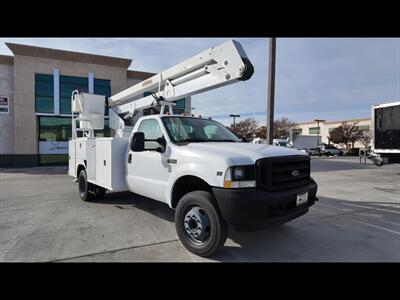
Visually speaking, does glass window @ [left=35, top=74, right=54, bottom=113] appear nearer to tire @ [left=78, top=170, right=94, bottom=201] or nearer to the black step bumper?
tire @ [left=78, top=170, right=94, bottom=201]

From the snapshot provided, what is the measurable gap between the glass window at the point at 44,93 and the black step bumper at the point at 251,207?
19272 millimetres

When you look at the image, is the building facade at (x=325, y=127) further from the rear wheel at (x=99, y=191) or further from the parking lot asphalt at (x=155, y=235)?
the rear wheel at (x=99, y=191)

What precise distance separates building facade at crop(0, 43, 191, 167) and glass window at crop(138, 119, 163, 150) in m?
12.7

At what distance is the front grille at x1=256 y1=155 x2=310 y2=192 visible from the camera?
3357 mm

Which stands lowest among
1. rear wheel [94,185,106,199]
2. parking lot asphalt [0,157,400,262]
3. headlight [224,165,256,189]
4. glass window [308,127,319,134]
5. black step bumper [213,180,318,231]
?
parking lot asphalt [0,157,400,262]

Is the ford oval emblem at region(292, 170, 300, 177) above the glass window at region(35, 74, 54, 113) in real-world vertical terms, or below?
below

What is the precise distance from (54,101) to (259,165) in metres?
19.4

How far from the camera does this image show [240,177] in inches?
130

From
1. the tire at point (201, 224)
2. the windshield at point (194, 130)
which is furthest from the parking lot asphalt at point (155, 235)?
the windshield at point (194, 130)

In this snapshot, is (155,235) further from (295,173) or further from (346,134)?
(346,134)

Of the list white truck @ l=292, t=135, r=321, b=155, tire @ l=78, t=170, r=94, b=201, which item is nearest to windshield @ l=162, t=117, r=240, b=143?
tire @ l=78, t=170, r=94, b=201

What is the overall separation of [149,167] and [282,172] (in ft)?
7.52

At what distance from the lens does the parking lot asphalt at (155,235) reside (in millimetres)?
3578
